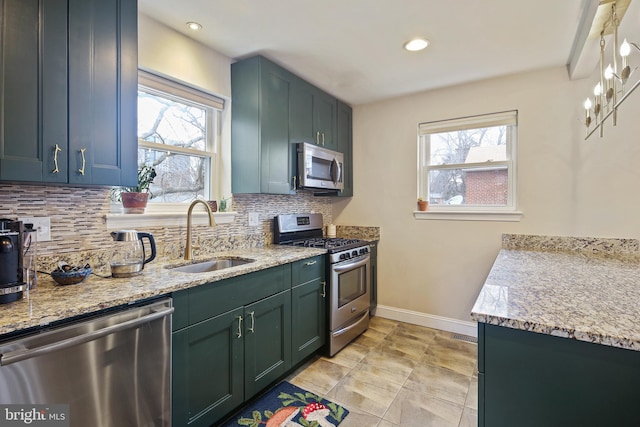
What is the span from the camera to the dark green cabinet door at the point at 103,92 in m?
1.39

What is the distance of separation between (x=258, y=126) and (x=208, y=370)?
1.70m

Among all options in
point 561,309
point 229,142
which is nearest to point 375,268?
point 229,142

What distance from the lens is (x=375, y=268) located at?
3418mm

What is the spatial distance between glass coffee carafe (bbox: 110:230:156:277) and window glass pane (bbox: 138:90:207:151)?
779mm

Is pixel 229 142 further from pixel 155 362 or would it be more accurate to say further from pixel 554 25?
pixel 554 25

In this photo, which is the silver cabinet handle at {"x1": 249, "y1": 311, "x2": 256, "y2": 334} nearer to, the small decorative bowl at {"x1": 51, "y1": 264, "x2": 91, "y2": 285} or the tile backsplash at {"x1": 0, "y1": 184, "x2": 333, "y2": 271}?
the tile backsplash at {"x1": 0, "y1": 184, "x2": 333, "y2": 271}

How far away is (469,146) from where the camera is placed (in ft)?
9.86

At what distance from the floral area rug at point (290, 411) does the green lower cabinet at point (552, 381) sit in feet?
3.39

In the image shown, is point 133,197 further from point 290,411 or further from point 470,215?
point 470,215

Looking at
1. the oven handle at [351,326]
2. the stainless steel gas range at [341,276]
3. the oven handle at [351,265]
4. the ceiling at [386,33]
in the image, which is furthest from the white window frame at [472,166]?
the oven handle at [351,326]

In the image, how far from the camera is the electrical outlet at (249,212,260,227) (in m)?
2.68

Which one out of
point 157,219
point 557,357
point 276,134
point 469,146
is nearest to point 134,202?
point 157,219

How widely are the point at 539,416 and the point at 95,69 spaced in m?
2.27

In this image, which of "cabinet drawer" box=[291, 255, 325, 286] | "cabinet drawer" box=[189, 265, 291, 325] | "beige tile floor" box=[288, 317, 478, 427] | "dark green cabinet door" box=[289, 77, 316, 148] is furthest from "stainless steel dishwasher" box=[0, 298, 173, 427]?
"dark green cabinet door" box=[289, 77, 316, 148]
